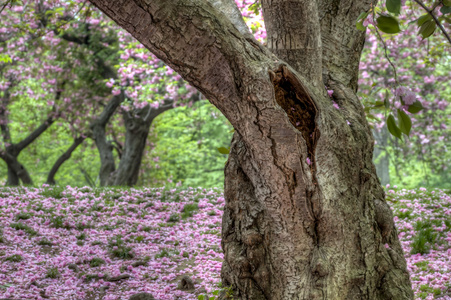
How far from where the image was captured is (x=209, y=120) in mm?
26531

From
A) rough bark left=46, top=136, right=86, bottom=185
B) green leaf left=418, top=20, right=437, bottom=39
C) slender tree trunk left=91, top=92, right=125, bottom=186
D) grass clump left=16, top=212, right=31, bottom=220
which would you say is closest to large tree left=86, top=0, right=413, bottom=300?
green leaf left=418, top=20, right=437, bottom=39

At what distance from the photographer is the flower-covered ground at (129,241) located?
4777mm

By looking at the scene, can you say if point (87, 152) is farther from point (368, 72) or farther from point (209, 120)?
point (368, 72)

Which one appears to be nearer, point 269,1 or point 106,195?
point 269,1

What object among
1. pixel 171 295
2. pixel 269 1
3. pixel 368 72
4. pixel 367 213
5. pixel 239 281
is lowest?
pixel 171 295

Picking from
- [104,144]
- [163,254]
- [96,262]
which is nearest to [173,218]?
[163,254]

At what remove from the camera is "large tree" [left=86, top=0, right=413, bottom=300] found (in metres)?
2.78

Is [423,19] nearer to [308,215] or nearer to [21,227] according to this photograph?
[308,215]

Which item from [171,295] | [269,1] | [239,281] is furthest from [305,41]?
[171,295]

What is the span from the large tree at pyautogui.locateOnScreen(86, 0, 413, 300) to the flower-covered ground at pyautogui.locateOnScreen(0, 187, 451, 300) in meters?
0.86

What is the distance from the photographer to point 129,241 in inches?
250

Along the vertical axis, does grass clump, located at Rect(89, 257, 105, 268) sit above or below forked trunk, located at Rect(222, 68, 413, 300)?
below

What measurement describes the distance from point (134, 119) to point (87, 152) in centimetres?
1032

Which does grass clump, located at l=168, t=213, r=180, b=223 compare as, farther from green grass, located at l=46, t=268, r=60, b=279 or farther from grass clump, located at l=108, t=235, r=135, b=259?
green grass, located at l=46, t=268, r=60, b=279
